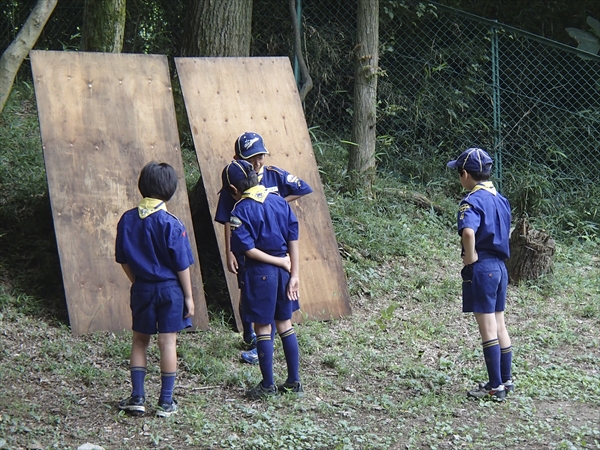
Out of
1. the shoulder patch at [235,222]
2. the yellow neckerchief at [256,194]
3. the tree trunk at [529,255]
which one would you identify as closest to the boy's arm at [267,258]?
the shoulder patch at [235,222]

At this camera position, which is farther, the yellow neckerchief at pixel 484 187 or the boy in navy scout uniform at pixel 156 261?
the yellow neckerchief at pixel 484 187

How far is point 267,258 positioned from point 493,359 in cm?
159

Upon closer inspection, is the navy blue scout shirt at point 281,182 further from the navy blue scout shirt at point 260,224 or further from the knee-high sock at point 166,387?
the knee-high sock at point 166,387

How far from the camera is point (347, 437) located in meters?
4.25

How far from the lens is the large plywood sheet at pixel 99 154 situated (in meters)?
5.77

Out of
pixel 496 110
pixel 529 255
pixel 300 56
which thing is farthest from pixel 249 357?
pixel 496 110

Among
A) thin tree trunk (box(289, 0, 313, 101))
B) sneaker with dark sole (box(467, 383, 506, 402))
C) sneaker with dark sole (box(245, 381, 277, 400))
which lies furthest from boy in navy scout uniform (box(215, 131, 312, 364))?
thin tree trunk (box(289, 0, 313, 101))

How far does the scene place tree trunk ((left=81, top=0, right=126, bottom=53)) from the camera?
8023mm

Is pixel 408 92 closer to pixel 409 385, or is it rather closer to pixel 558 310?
pixel 558 310

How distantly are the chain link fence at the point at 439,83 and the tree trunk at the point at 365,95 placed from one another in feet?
2.65

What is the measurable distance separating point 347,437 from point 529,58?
7.56 meters

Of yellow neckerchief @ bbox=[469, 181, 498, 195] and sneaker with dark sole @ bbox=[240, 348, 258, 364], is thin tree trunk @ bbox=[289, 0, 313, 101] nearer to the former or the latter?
sneaker with dark sole @ bbox=[240, 348, 258, 364]

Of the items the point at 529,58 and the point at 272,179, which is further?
the point at 529,58

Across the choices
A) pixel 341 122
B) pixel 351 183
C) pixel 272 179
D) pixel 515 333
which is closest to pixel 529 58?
pixel 341 122
